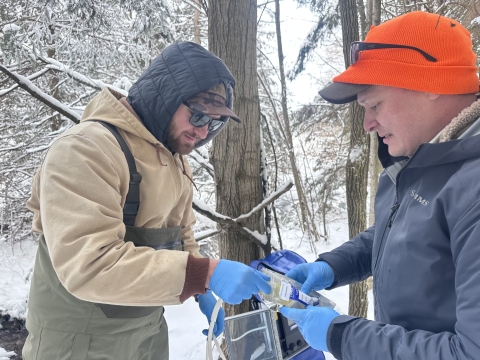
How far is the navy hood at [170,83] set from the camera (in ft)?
5.43

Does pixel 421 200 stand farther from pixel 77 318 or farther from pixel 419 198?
pixel 77 318

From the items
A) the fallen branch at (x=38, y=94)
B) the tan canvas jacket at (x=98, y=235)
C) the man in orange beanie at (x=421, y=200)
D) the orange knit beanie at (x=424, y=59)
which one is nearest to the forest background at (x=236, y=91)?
the fallen branch at (x=38, y=94)

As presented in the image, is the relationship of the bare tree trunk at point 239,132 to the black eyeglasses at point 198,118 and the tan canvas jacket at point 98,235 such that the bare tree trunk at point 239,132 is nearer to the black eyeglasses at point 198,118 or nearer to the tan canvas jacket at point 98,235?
the black eyeglasses at point 198,118

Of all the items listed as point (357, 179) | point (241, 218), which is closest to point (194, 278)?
point (241, 218)

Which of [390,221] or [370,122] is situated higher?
[370,122]

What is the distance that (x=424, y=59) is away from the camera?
A: 1209mm

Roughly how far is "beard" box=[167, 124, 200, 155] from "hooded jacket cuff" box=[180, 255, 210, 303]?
0.66 meters

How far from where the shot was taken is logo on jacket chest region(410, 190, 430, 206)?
113 centimetres

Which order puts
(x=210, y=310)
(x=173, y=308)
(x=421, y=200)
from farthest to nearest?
(x=173, y=308), (x=210, y=310), (x=421, y=200)

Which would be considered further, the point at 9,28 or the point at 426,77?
the point at 9,28

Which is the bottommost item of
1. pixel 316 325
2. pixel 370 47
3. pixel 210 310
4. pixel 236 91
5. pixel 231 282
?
pixel 210 310

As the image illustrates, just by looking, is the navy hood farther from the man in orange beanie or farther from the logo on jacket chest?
the logo on jacket chest

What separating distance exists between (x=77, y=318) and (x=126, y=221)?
491mm

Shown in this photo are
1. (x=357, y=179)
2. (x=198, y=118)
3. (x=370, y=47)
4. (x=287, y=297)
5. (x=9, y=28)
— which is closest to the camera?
(x=370, y=47)
